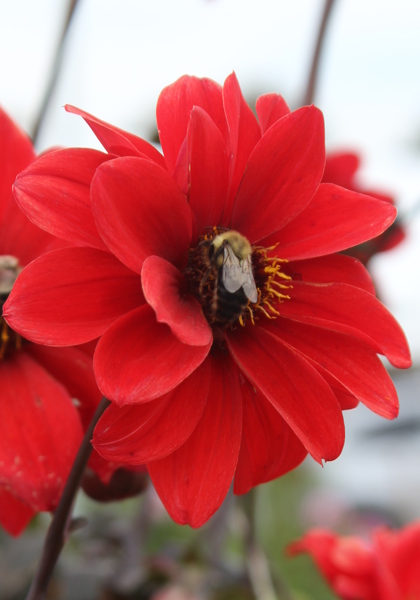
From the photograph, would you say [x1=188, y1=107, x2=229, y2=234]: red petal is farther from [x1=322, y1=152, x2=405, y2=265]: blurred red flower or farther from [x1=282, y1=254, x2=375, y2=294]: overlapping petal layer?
[x1=322, y1=152, x2=405, y2=265]: blurred red flower

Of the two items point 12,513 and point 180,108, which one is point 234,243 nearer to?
point 180,108

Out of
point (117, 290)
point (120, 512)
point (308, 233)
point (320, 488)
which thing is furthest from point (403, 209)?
point (320, 488)

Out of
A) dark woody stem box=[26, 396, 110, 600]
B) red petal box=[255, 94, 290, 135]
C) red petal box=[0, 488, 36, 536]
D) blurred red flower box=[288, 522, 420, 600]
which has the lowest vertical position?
blurred red flower box=[288, 522, 420, 600]

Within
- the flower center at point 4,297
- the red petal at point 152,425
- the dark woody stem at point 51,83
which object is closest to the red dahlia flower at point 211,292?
the red petal at point 152,425

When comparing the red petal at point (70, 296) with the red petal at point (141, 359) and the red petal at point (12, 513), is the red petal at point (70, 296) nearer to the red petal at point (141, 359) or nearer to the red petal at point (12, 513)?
the red petal at point (141, 359)

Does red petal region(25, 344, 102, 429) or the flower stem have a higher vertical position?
red petal region(25, 344, 102, 429)

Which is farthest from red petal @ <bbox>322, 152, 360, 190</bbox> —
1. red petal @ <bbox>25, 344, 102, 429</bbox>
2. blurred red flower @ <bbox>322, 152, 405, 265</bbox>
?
red petal @ <bbox>25, 344, 102, 429</bbox>

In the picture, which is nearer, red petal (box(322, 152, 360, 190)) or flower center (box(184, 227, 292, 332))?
flower center (box(184, 227, 292, 332))

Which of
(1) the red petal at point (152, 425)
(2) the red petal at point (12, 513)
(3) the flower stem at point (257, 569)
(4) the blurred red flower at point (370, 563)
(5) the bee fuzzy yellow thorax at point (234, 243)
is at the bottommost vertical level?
(3) the flower stem at point (257, 569)
